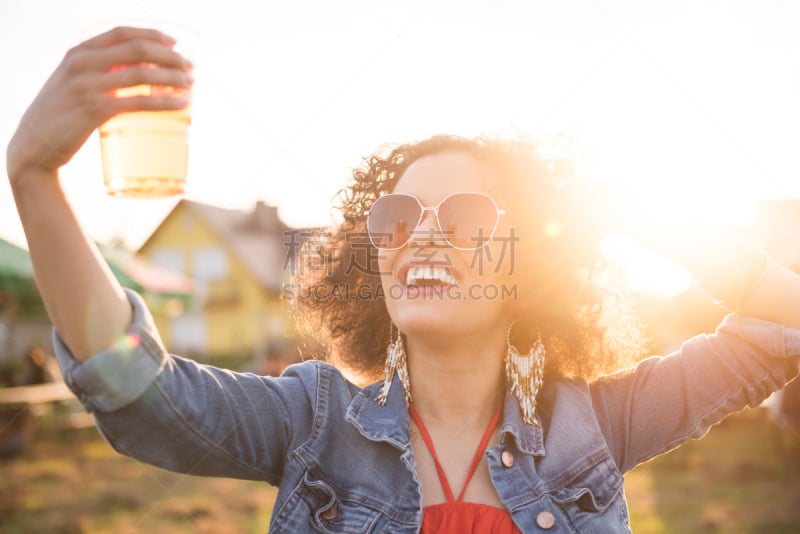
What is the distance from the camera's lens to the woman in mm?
1481

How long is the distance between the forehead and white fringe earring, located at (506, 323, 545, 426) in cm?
49

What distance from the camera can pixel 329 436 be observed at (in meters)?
1.88

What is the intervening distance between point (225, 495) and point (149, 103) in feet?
20.4

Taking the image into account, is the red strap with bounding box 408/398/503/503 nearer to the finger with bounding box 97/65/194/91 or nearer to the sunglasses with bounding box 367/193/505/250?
the sunglasses with bounding box 367/193/505/250

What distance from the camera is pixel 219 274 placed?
26047 mm

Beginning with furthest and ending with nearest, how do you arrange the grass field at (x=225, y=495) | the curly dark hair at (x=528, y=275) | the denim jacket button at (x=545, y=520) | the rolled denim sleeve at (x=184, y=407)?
the grass field at (x=225, y=495) < the curly dark hair at (x=528, y=275) < the denim jacket button at (x=545, y=520) < the rolled denim sleeve at (x=184, y=407)

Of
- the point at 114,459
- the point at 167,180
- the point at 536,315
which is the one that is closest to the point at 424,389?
the point at 536,315

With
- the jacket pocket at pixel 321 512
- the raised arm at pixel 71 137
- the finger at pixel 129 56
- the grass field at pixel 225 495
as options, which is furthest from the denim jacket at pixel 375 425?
the grass field at pixel 225 495

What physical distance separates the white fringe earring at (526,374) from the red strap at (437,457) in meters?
0.07

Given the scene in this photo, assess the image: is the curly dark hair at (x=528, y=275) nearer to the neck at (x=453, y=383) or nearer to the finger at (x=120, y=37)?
the neck at (x=453, y=383)

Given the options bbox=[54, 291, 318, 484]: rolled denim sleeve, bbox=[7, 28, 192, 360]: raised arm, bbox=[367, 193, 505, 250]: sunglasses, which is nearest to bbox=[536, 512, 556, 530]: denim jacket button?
bbox=[54, 291, 318, 484]: rolled denim sleeve

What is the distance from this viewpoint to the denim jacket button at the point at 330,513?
180cm

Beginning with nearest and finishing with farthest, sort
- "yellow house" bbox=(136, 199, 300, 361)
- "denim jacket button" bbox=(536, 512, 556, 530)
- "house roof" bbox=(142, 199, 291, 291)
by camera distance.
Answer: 1. "denim jacket button" bbox=(536, 512, 556, 530)
2. "yellow house" bbox=(136, 199, 300, 361)
3. "house roof" bbox=(142, 199, 291, 291)

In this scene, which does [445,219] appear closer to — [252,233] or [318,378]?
[318,378]
